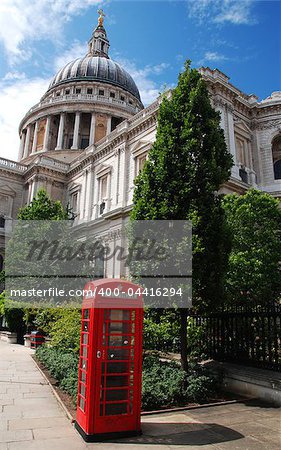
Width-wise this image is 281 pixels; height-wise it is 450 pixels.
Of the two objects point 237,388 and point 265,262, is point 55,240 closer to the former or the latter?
point 265,262

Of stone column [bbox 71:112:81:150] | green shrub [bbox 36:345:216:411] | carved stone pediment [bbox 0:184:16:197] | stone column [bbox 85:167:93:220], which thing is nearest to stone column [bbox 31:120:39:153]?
stone column [bbox 71:112:81:150]

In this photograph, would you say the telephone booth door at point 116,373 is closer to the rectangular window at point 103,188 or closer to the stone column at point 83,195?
the rectangular window at point 103,188

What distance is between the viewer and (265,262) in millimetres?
15484

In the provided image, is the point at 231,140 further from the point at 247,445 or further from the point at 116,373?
the point at 247,445

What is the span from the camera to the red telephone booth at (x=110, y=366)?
5.34 m

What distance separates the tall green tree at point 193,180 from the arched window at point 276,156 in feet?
66.4

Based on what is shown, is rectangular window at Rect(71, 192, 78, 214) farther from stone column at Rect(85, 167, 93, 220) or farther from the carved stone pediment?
the carved stone pediment

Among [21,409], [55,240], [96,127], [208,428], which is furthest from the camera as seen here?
[96,127]

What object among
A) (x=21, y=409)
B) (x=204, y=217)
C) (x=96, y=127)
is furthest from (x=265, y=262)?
→ (x=96, y=127)

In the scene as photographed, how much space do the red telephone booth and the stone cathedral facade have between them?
1844 centimetres

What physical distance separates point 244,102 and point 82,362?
26.4 metres

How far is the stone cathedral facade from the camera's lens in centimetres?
2692

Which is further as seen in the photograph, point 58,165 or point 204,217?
point 58,165

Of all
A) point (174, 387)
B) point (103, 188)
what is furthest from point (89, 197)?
point (174, 387)
